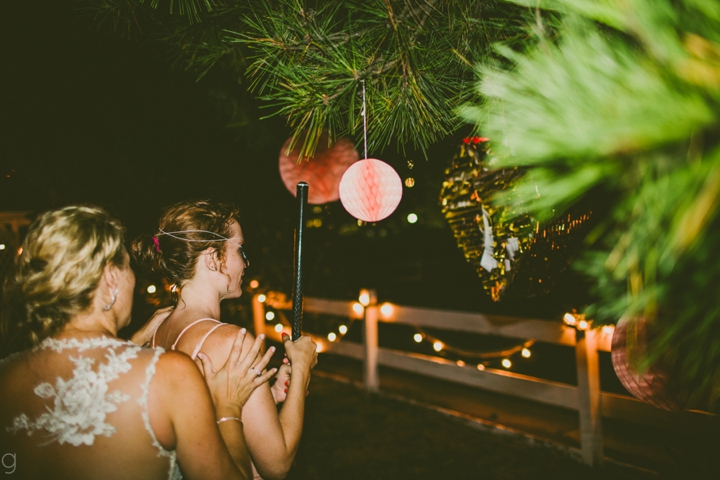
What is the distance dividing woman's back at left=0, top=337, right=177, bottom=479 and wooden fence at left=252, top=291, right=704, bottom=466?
2644 millimetres

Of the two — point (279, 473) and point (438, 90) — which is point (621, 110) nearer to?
point (438, 90)

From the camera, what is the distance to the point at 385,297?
40.2ft

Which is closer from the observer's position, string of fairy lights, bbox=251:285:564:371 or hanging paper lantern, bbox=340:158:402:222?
hanging paper lantern, bbox=340:158:402:222

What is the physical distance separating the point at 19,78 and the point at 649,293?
3517 millimetres

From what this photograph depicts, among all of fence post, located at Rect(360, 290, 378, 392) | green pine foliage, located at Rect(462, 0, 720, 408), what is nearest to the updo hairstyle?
green pine foliage, located at Rect(462, 0, 720, 408)

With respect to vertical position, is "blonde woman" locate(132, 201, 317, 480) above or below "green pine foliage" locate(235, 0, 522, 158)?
below

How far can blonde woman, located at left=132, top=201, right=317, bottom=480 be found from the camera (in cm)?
151

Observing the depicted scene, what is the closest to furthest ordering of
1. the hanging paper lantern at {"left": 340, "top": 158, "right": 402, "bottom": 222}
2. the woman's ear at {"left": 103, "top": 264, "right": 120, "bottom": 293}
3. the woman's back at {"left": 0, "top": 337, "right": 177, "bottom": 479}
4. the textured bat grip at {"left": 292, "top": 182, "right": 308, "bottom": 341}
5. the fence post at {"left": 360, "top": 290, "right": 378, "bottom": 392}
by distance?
1. the woman's back at {"left": 0, "top": 337, "right": 177, "bottom": 479}
2. the woman's ear at {"left": 103, "top": 264, "right": 120, "bottom": 293}
3. the textured bat grip at {"left": 292, "top": 182, "right": 308, "bottom": 341}
4. the hanging paper lantern at {"left": 340, "top": 158, "right": 402, "bottom": 222}
5. the fence post at {"left": 360, "top": 290, "right": 378, "bottom": 392}

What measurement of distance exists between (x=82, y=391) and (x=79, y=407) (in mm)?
48

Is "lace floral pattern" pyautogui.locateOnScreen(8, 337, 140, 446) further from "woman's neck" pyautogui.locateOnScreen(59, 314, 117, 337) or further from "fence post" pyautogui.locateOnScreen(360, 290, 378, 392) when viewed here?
"fence post" pyautogui.locateOnScreen(360, 290, 378, 392)

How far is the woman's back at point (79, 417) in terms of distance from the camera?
1.17 m

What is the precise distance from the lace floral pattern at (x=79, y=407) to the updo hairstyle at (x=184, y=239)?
2.06 feet

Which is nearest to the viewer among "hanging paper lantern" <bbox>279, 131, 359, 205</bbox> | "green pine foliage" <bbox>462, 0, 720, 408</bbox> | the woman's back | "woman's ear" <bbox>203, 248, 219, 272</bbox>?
"green pine foliage" <bbox>462, 0, 720, 408</bbox>

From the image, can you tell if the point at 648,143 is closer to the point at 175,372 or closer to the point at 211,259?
the point at 175,372
